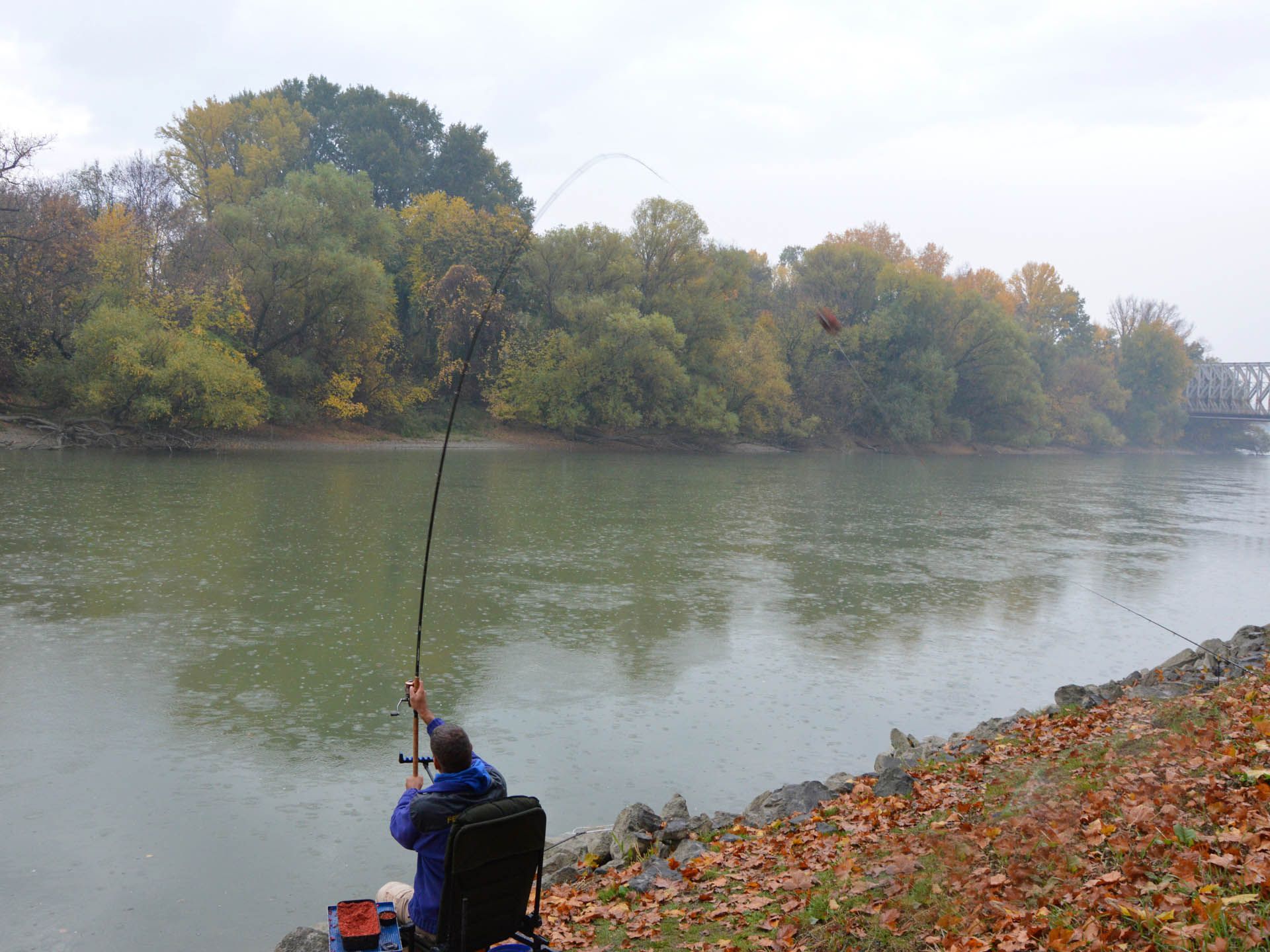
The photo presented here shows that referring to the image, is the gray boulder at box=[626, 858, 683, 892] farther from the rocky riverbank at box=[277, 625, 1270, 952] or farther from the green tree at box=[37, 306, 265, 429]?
the green tree at box=[37, 306, 265, 429]

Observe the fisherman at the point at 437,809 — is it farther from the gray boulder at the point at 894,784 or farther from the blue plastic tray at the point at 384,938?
the gray boulder at the point at 894,784

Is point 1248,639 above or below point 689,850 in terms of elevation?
above

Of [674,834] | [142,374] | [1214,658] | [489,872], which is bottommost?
[674,834]

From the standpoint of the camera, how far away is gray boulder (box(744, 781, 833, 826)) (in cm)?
750

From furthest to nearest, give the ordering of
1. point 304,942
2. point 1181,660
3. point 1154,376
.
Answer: point 1154,376 < point 1181,660 < point 304,942

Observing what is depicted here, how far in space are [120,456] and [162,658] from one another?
91.2 ft

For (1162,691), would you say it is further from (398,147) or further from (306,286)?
(398,147)

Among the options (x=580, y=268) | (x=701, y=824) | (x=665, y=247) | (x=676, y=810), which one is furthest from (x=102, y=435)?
(x=701, y=824)

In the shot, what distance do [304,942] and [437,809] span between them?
5.75 ft

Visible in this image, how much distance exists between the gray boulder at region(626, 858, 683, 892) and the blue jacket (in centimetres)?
199

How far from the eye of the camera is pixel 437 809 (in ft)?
14.4

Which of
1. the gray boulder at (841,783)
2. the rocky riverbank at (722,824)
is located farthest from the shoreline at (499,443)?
the gray boulder at (841,783)

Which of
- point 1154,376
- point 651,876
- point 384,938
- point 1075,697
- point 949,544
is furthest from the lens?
point 1154,376

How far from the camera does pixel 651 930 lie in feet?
17.9
